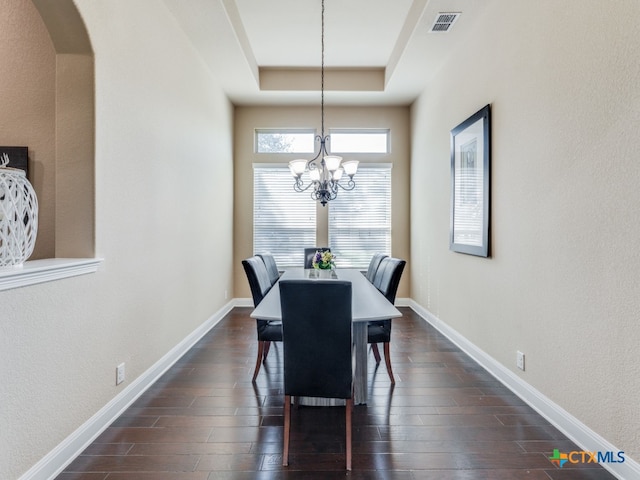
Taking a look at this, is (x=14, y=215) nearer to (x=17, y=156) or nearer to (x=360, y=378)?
(x=17, y=156)

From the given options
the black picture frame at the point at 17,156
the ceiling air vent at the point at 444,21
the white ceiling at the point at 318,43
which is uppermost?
the white ceiling at the point at 318,43

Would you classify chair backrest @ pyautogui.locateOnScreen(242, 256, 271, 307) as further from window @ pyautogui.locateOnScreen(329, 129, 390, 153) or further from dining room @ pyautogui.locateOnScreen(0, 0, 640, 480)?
window @ pyautogui.locateOnScreen(329, 129, 390, 153)

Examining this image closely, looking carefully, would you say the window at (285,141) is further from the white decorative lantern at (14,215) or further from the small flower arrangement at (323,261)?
the white decorative lantern at (14,215)

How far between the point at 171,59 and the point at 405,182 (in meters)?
3.79

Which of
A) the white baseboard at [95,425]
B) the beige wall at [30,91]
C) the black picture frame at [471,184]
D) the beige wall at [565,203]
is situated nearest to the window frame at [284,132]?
the black picture frame at [471,184]

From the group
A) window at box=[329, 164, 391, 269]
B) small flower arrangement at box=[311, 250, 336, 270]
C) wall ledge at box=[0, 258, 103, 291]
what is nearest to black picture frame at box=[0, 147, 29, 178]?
wall ledge at box=[0, 258, 103, 291]

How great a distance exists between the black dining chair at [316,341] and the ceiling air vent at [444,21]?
9.28 ft

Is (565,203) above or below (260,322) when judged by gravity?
above

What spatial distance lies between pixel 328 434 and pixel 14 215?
79.2 inches

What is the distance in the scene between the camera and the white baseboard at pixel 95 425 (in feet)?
5.64

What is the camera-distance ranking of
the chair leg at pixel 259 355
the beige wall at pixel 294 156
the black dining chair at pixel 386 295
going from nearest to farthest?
the black dining chair at pixel 386 295 < the chair leg at pixel 259 355 < the beige wall at pixel 294 156

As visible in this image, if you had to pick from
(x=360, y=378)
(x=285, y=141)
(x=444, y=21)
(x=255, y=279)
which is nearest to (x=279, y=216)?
(x=285, y=141)

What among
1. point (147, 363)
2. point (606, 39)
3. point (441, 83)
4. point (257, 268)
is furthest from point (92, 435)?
point (441, 83)

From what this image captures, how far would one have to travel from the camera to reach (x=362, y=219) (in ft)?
18.6
